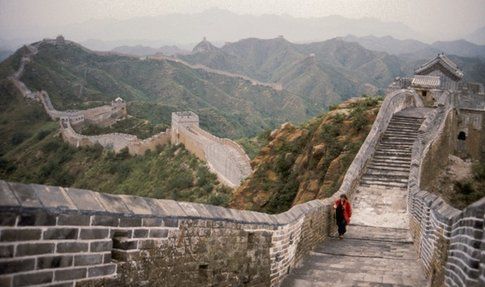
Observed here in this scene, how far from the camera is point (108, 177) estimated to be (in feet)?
157

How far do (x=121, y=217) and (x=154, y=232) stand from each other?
476 mm

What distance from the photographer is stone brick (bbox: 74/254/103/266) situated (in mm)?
3494

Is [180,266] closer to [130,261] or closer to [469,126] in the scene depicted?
[130,261]

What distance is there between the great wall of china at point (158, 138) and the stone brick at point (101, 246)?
83.4 feet

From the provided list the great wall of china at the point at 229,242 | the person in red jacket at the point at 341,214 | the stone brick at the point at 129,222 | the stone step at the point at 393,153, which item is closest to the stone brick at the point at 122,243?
the great wall of china at the point at 229,242

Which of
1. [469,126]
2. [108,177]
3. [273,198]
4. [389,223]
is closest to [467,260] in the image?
[389,223]

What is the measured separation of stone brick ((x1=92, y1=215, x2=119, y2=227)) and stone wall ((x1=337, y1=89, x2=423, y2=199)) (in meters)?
9.30

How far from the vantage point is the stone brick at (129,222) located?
3.89 meters

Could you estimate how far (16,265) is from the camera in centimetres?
300

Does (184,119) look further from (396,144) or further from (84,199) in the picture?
(84,199)

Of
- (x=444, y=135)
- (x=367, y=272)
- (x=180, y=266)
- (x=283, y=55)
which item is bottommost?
(x=367, y=272)

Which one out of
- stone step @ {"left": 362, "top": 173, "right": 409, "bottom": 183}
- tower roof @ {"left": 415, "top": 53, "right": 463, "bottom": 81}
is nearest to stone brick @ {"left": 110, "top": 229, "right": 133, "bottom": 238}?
stone step @ {"left": 362, "top": 173, "right": 409, "bottom": 183}

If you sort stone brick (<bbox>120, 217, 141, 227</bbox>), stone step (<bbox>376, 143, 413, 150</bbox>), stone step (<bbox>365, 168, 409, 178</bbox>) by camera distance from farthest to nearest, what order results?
stone step (<bbox>376, 143, 413, 150</bbox>) → stone step (<bbox>365, 168, 409, 178</bbox>) → stone brick (<bbox>120, 217, 141, 227</bbox>)

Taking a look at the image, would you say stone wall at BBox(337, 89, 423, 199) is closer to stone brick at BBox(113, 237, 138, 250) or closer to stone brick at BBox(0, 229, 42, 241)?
stone brick at BBox(113, 237, 138, 250)
